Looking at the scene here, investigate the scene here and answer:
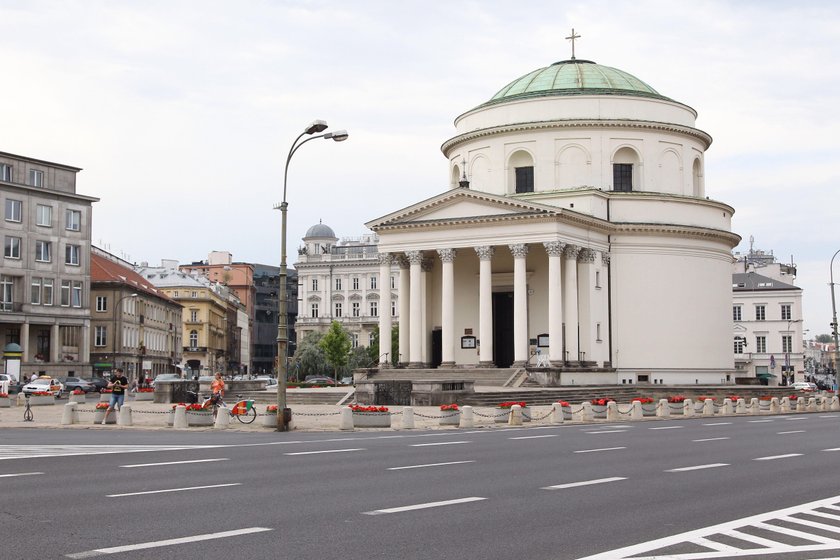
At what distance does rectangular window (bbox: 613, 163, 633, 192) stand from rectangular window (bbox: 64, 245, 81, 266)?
142 feet

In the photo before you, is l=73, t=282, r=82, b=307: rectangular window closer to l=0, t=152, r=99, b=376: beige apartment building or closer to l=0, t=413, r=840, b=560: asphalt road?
l=0, t=152, r=99, b=376: beige apartment building

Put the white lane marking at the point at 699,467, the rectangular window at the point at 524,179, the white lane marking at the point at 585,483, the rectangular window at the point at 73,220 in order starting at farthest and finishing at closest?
1. the rectangular window at the point at 73,220
2. the rectangular window at the point at 524,179
3. the white lane marking at the point at 699,467
4. the white lane marking at the point at 585,483

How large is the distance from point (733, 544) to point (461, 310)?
191 ft

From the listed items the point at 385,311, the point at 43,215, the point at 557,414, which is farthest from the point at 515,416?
the point at 43,215

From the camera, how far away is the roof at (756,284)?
118312 millimetres

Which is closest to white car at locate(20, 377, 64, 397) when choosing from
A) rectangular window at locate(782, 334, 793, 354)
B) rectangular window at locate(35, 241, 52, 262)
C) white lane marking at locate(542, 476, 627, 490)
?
rectangular window at locate(35, 241, 52, 262)

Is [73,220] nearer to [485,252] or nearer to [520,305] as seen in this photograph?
[485,252]

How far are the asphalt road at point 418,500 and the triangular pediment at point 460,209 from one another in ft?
120

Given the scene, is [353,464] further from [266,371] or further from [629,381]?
[266,371]

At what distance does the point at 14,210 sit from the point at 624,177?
146ft

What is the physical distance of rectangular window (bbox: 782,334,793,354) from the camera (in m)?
117

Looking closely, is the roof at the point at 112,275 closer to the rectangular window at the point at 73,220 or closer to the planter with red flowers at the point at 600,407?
the rectangular window at the point at 73,220

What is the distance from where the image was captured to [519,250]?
206 ft

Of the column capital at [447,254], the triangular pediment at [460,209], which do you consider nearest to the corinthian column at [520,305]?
the triangular pediment at [460,209]
